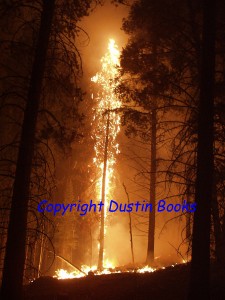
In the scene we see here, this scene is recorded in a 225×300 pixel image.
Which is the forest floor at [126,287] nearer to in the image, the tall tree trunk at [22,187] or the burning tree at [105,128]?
the tall tree trunk at [22,187]

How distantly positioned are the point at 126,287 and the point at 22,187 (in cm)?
395

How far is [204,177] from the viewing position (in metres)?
7.36

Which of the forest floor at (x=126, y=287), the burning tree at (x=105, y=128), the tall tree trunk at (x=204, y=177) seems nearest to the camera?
the tall tree trunk at (x=204, y=177)

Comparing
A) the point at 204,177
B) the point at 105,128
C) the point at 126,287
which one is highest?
the point at 105,128

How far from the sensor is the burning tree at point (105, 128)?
22500 millimetres

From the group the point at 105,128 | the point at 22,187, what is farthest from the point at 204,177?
the point at 105,128

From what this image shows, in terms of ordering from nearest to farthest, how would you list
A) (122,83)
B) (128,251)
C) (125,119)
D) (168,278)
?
(168,278), (125,119), (122,83), (128,251)

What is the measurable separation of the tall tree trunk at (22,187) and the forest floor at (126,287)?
A: 1.06 metres

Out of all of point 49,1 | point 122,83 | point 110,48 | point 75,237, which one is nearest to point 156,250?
point 75,237

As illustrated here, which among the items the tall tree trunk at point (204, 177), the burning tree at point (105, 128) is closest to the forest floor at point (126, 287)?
the tall tree trunk at point (204, 177)

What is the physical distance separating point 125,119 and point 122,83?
191 centimetres

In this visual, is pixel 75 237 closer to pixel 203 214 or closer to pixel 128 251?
pixel 128 251

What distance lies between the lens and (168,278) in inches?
372

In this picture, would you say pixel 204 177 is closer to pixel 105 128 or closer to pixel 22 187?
pixel 22 187
